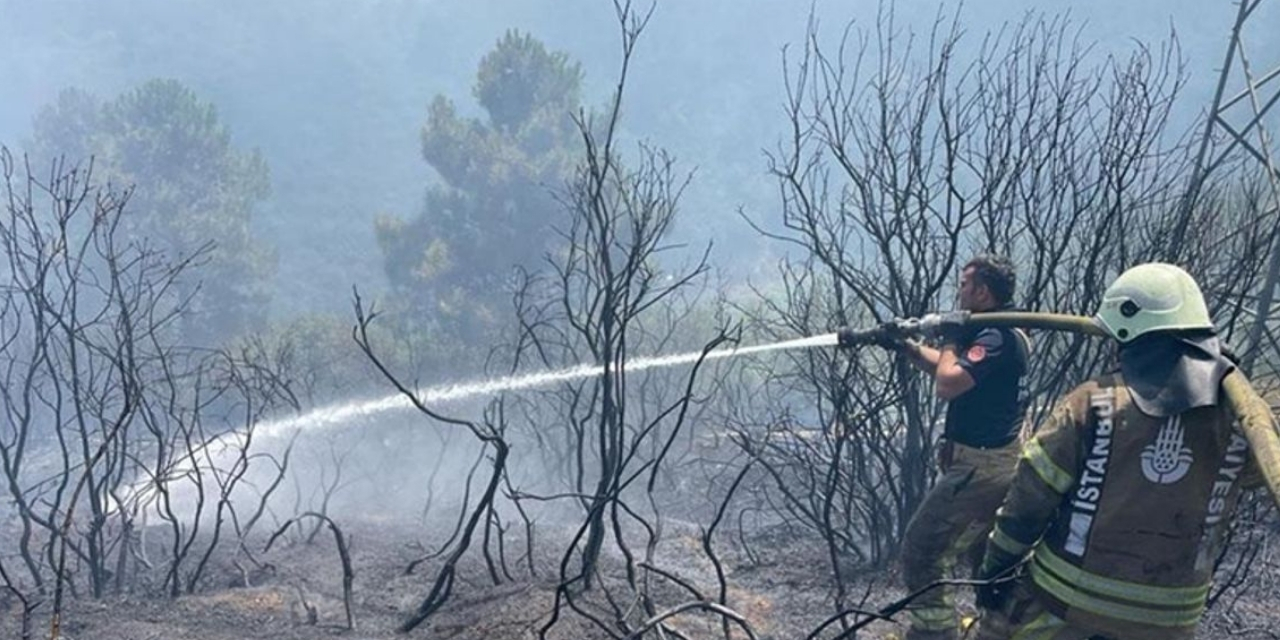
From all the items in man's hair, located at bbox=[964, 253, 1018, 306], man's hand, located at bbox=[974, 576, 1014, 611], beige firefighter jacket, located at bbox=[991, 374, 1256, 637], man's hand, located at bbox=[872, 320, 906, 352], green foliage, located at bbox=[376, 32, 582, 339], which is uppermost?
green foliage, located at bbox=[376, 32, 582, 339]

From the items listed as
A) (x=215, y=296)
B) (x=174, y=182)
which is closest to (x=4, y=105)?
(x=174, y=182)

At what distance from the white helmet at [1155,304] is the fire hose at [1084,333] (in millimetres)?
123

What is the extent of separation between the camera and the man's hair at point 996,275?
439 centimetres

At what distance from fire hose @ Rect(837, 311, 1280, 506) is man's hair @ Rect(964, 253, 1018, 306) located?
0.26 meters

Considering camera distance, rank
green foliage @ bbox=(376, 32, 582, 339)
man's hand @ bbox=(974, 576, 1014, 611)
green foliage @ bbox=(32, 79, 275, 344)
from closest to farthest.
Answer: man's hand @ bbox=(974, 576, 1014, 611), green foliage @ bbox=(376, 32, 582, 339), green foliage @ bbox=(32, 79, 275, 344)

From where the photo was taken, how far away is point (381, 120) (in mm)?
88188

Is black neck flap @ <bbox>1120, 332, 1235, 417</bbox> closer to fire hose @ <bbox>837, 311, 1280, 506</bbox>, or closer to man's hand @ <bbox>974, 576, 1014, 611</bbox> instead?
fire hose @ <bbox>837, 311, 1280, 506</bbox>

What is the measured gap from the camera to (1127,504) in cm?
295

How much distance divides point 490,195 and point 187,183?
44.4ft

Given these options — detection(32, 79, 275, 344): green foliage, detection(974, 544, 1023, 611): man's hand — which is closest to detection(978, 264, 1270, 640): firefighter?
detection(974, 544, 1023, 611): man's hand

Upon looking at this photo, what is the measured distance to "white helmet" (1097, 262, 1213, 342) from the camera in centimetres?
293

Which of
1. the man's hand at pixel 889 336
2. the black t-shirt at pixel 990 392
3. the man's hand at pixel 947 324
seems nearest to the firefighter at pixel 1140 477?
the man's hand at pixel 947 324

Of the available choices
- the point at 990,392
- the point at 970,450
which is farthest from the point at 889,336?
the point at 970,450

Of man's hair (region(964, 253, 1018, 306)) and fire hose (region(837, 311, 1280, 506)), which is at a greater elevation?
man's hair (region(964, 253, 1018, 306))
